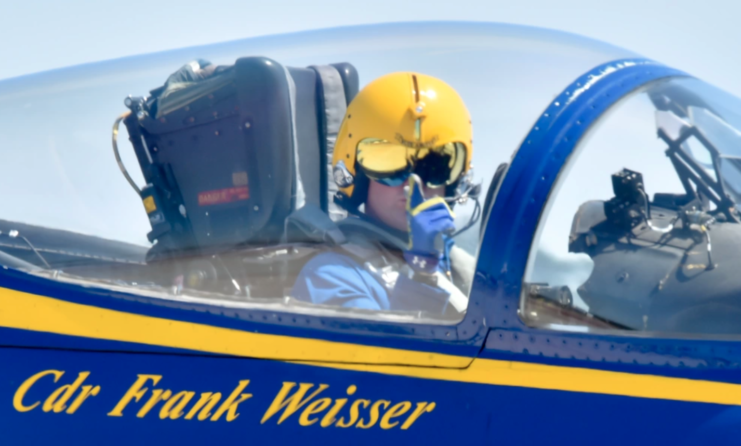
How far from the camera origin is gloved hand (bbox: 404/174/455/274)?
1.83m

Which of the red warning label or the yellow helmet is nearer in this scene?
the yellow helmet

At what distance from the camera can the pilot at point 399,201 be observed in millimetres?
1819

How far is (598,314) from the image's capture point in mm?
1678

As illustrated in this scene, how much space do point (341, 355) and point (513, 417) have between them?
41 centimetres

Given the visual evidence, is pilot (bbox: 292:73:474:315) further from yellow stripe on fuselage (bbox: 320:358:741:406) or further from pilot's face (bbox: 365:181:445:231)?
yellow stripe on fuselage (bbox: 320:358:741:406)

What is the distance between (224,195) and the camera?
2.25 m

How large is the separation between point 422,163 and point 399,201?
0.38 feet

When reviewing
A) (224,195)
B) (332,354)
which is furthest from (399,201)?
(224,195)

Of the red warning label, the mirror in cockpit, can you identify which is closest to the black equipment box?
the red warning label

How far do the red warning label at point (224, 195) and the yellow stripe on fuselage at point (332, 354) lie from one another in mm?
513

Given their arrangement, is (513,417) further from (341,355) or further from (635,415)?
(341,355)

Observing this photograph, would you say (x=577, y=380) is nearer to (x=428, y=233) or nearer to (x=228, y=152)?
(x=428, y=233)

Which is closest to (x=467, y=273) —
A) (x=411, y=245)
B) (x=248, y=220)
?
(x=411, y=245)

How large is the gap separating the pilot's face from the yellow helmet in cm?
2
